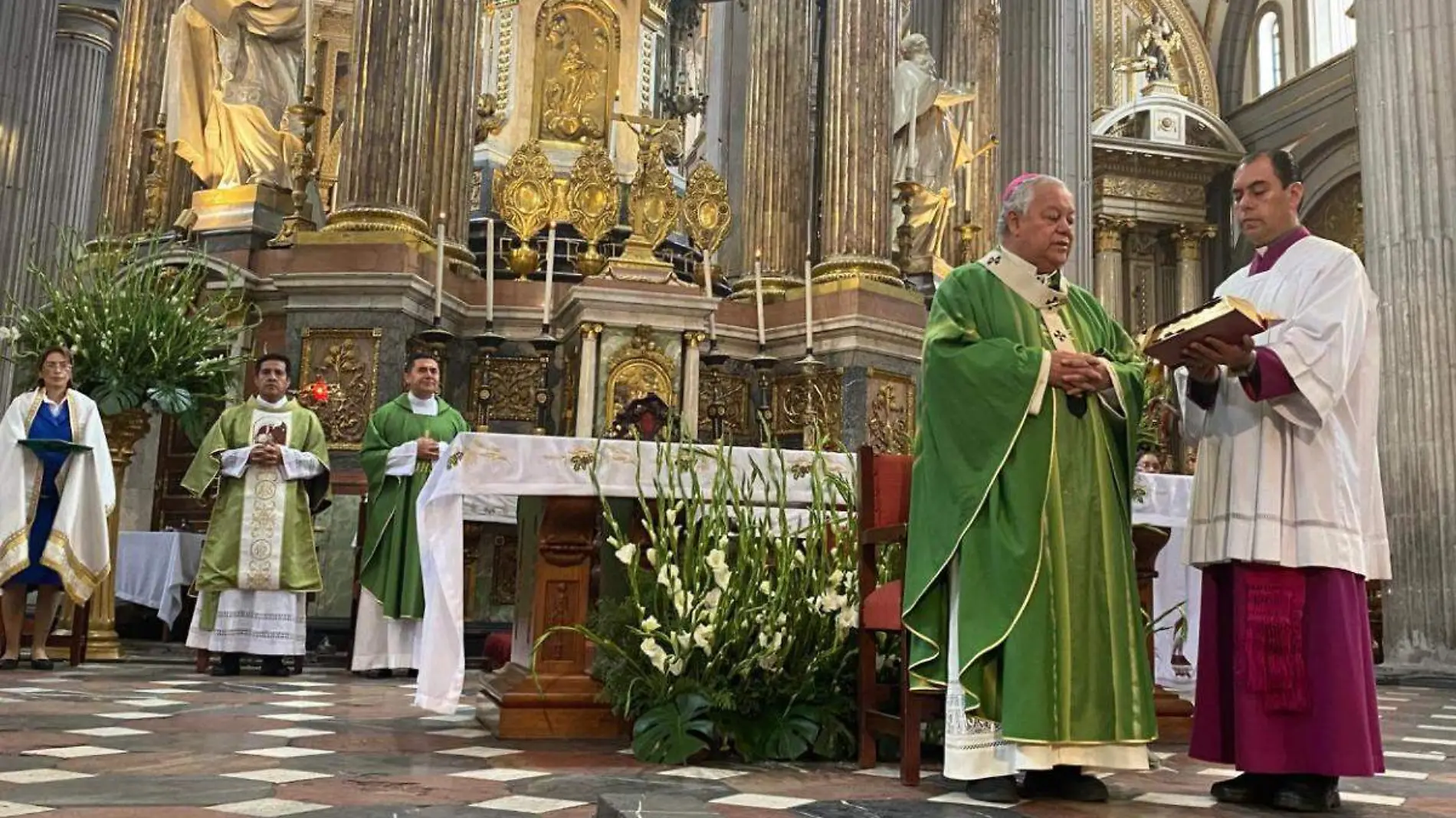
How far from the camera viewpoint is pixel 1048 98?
12.7m

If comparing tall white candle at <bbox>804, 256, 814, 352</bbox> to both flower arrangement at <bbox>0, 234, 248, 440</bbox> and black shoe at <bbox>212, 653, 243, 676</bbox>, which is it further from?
black shoe at <bbox>212, 653, 243, 676</bbox>

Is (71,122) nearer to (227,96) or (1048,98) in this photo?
(227,96)

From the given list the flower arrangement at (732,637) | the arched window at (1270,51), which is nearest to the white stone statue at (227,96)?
the flower arrangement at (732,637)

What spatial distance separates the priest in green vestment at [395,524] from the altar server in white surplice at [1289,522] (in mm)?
3798

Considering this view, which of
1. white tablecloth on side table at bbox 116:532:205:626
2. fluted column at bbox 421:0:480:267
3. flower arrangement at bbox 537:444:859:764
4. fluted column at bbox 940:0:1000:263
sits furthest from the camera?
fluted column at bbox 940:0:1000:263

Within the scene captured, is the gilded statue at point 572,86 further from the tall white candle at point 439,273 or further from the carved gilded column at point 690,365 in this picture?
the carved gilded column at point 690,365

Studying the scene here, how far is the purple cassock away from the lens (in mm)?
3133

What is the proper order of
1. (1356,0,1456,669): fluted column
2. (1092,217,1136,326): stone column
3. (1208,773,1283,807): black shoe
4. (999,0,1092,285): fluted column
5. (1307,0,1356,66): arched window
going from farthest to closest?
(1092,217,1136,326): stone column, (1307,0,1356,66): arched window, (999,0,1092,285): fluted column, (1356,0,1456,669): fluted column, (1208,773,1283,807): black shoe

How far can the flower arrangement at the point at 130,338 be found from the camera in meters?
6.90

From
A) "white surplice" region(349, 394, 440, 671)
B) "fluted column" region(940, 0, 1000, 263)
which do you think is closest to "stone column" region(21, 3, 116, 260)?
"fluted column" region(940, 0, 1000, 263)

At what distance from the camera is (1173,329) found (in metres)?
3.23

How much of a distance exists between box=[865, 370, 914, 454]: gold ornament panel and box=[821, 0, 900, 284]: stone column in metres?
0.86

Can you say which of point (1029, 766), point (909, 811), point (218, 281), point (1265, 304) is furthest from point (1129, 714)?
point (218, 281)

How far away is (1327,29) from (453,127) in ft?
56.3
